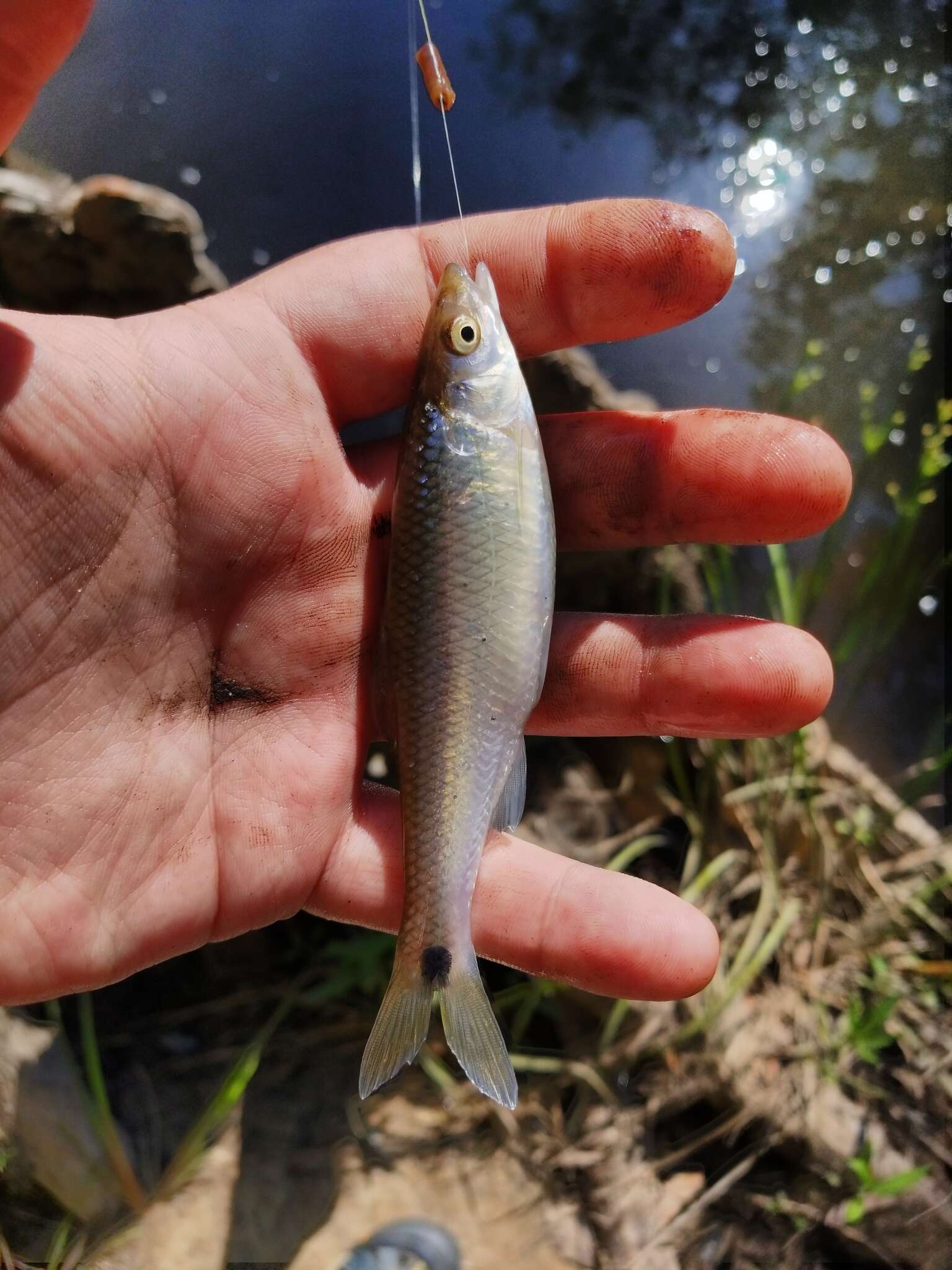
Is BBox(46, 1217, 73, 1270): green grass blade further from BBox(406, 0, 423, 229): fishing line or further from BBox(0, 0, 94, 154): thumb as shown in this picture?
BBox(406, 0, 423, 229): fishing line

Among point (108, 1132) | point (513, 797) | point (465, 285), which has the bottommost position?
point (108, 1132)

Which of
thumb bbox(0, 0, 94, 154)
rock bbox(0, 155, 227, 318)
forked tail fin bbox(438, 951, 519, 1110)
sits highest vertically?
thumb bbox(0, 0, 94, 154)

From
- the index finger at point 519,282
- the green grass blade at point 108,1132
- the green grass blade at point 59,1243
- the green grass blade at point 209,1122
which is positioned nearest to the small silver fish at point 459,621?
the index finger at point 519,282

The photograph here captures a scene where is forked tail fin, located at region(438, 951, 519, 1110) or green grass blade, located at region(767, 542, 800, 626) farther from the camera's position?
green grass blade, located at region(767, 542, 800, 626)

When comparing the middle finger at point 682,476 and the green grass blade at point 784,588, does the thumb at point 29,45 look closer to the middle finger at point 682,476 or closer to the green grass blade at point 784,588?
the middle finger at point 682,476

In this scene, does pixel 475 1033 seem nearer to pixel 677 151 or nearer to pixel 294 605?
pixel 294 605

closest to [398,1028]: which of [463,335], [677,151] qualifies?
[463,335]

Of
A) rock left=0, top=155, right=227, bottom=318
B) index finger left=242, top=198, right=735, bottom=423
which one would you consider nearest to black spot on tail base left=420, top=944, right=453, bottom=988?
index finger left=242, top=198, right=735, bottom=423
